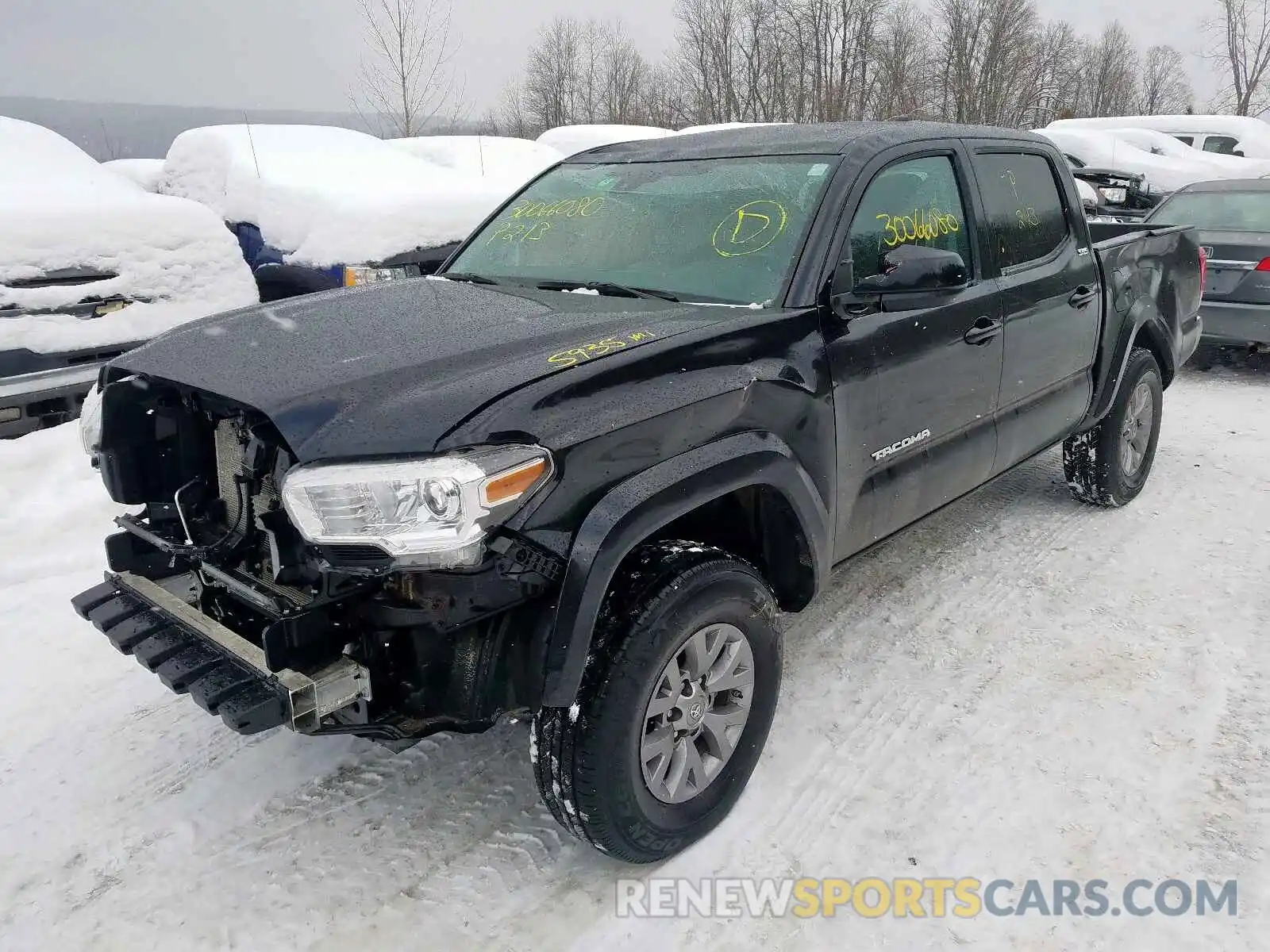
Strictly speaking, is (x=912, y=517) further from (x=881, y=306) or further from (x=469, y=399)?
(x=469, y=399)

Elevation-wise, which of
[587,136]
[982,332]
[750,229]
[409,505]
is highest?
[587,136]

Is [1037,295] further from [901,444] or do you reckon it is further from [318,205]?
[318,205]

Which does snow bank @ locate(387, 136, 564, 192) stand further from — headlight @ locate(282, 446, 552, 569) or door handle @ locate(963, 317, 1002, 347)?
headlight @ locate(282, 446, 552, 569)

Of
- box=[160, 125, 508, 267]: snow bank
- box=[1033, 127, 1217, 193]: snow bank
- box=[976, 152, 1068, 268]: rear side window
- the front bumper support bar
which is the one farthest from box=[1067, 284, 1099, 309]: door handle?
box=[1033, 127, 1217, 193]: snow bank

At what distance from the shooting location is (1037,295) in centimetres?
391

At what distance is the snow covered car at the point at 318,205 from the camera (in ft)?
21.6

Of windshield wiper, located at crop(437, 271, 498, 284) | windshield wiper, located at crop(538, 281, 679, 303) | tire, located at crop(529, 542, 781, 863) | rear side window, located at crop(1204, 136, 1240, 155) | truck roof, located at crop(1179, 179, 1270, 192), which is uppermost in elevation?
rear side window, located at crop(1204, 136, 1240, 155)

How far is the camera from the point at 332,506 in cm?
204

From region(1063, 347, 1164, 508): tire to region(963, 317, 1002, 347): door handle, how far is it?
138cm

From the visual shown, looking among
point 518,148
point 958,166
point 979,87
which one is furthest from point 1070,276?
point 979,87

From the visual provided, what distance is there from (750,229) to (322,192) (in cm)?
491

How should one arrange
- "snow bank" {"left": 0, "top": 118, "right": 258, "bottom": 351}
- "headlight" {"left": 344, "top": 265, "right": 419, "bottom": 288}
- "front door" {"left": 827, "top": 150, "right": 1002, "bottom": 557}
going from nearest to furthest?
"front door" {"left": 827, "top": 150, "right": 1002, "bottom": 557}
"snow bank" {"left": 0, "top": 118, "right": 258, "bottom": 351}
"headlight" {"left": 344, "top": 265, "right": 419, "bottom": 288}

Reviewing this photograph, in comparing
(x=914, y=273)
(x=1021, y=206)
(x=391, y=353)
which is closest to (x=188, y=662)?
(x=391, y=353)

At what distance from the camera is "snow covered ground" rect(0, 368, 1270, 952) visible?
7.79ft
